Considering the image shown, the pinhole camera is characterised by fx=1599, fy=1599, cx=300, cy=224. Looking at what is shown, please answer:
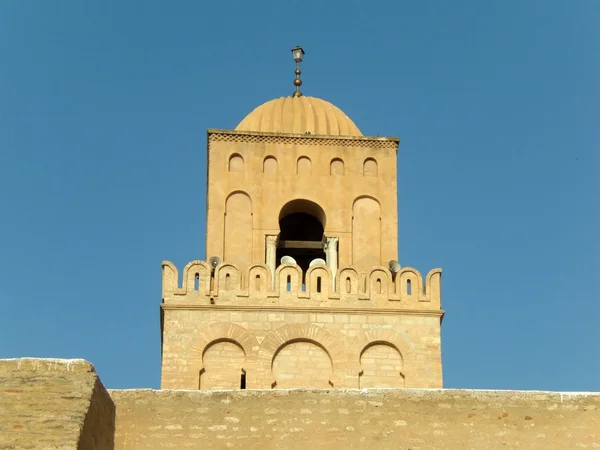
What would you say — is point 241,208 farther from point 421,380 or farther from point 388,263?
point 421,380

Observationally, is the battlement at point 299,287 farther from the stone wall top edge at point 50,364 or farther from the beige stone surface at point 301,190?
the stone wall top edge at point 50,364

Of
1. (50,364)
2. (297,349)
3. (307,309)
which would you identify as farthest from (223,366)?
(50,364)

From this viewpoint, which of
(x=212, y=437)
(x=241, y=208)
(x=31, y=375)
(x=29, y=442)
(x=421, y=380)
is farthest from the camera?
(x=241, y=208)

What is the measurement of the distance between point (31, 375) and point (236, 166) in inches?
470

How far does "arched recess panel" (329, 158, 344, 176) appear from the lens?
86.8ft

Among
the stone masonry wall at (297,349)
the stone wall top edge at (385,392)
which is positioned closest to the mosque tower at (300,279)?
the stone masonry wall at (297,349)

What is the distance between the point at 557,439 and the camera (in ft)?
54.8

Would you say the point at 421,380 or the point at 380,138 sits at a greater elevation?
the point at 380,138

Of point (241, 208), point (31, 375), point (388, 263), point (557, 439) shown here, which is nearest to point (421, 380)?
point (388, 263)

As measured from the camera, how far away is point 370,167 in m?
26.7

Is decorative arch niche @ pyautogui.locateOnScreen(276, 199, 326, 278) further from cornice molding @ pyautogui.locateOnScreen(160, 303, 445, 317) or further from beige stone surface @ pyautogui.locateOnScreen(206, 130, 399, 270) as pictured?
cornice molding @ pyautogui.locateOnScreen(160, 303, 445, 317)

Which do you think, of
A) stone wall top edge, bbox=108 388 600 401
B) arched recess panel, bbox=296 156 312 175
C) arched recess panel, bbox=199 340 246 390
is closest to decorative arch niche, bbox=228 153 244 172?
arched recess panel, bbox=296 156 312 175

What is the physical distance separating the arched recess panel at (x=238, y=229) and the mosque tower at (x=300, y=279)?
0.02 m

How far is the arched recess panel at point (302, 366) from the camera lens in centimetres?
2388
